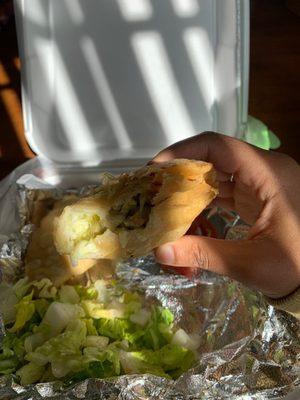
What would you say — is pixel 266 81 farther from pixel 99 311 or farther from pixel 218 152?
pixel 99 311

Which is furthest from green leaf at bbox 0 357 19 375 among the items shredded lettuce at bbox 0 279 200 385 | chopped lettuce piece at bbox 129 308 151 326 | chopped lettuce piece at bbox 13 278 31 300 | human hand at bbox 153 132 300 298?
human hand at bbox 153 132 300 298

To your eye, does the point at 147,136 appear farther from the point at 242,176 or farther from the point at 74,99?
the point at 242,176

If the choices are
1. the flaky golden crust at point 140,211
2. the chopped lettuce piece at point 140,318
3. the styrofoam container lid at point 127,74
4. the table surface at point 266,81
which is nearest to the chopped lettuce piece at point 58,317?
the chopped lettuce piece at point 140,318

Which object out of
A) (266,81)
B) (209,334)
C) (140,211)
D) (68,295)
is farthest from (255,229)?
(266,81)

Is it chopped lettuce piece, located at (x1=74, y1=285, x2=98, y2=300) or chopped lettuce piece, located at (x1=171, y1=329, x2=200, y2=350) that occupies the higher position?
chopped lettuce piece, located at (x1=74, y1=285, x2=98, y2=300)

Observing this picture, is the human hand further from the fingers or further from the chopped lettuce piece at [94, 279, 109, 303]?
the chopped lettuce piece at [94, 279, 109, 303]

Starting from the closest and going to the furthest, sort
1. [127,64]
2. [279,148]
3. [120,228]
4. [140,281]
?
1. [120,228]
2. [140,281]
3. [127,64]
4. [279,148]

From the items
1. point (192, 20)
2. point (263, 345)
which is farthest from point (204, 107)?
point (263, 345)
